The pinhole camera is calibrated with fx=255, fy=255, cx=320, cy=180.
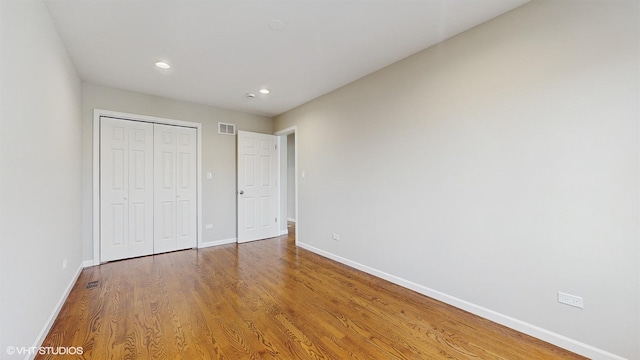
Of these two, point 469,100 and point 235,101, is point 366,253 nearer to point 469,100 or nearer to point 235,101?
point 469,100

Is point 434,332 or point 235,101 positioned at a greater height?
point 235,101

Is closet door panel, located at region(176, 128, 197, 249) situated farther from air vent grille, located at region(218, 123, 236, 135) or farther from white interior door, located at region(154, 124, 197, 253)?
air vent grille, located at region(218, 123, 236, 135)

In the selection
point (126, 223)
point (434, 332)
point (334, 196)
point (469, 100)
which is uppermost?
point (469, 100)

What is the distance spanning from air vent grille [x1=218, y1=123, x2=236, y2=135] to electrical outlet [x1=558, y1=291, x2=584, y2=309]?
4.83 metres

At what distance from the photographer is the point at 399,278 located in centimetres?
290

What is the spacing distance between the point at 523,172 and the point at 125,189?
15.9 ft

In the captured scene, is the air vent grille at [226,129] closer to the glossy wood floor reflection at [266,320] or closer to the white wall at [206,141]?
the white wall at [206,141]

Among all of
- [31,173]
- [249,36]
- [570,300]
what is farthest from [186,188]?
[570,300]

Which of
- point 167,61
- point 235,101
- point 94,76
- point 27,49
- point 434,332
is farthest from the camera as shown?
point 235,101

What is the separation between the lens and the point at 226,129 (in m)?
4.75

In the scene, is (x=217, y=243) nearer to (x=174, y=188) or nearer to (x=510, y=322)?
(x=174, y=188)

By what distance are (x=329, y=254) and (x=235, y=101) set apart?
297 cm

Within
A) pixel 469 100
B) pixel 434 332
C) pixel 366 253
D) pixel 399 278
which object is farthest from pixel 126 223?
pixel 469 100

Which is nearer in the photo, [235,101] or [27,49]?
[27,49]
